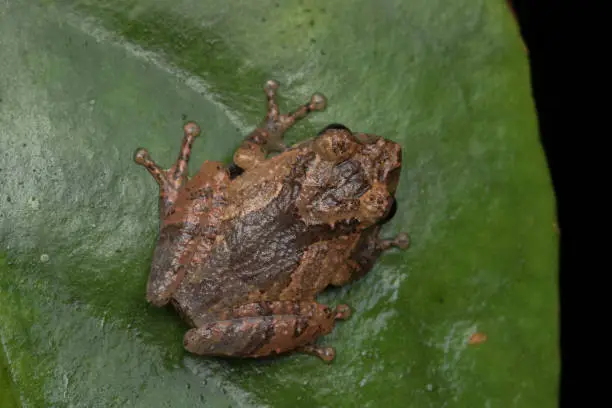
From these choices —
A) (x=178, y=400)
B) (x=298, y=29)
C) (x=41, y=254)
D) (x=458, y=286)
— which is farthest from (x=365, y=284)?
(x=41, y=254)

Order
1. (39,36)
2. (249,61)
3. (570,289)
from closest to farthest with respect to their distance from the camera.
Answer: (39,36)
(249,61)
(570,289)

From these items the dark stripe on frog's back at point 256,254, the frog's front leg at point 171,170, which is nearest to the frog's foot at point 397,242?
the dark stripe on frog's back at point 256,254

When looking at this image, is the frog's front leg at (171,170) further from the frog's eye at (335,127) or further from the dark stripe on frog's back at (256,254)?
the frog's eye at (335,127)

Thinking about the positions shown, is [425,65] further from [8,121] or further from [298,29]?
[8,121]

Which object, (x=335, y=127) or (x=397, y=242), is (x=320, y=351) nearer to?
(x=397, y=242)

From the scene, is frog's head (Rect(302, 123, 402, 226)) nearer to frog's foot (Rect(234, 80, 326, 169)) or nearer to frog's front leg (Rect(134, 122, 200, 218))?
frog's foot (Rect(234, 80, 326, 169))

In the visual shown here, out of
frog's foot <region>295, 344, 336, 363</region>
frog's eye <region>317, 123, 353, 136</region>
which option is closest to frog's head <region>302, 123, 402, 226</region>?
frog's eye <region>317, 123, 353, 136</region>
